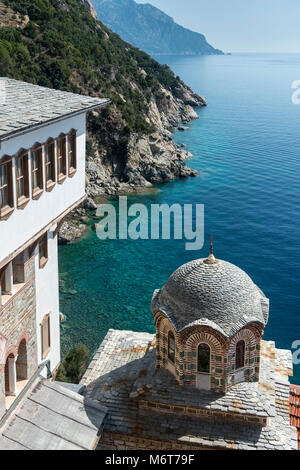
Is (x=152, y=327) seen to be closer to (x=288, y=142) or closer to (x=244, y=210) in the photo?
(x=244, y=210)

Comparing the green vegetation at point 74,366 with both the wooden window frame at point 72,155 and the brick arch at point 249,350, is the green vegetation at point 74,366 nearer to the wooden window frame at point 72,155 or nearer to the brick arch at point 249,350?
the brick arch at point 249,350

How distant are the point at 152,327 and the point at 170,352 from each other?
21.5 meters

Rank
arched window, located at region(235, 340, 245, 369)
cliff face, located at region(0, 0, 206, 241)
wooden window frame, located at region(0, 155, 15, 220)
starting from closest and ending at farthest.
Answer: wooden window frame, located at region(0, 155, 15, 220)
arched window, located at region(235, 340, 245, 369)
cliff face, located at region(0, 0, 206, 241)

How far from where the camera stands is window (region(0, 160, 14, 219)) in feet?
52.4

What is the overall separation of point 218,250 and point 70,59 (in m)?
39.8

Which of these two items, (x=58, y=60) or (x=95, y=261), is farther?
(x=58, y=60)

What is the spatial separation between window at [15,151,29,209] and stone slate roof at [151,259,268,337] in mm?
7289

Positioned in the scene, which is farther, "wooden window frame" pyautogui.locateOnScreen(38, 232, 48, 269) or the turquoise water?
the turquoise water

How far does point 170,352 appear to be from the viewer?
21500 millimetres

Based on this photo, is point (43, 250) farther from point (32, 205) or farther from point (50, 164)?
point (32, 205)

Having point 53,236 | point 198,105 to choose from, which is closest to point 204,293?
point 53,236

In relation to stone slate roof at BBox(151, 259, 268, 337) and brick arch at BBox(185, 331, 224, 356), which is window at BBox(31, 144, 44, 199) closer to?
stone slate roof at BBox(151, 259, 268, 337)

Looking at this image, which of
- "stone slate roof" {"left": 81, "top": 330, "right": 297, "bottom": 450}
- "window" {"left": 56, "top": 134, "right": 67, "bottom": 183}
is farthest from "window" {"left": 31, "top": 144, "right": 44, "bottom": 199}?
"stone slate roof" {"left": 81, "top": 330, "right": 297, "bottom": 450}

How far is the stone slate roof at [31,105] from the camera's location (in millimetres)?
15750
